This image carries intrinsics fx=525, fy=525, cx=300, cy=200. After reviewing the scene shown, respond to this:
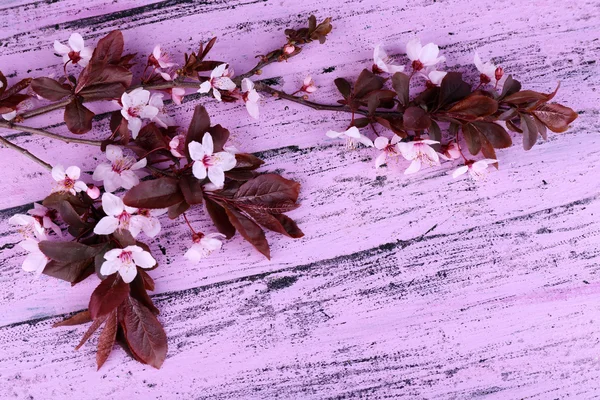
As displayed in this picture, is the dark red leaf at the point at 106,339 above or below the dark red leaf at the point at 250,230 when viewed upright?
below

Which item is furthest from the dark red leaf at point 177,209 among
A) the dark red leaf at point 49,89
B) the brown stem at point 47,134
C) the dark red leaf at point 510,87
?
the dark red leaf at point 510,87

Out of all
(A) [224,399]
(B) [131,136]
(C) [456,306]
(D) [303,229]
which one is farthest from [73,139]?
(C) [456,306]

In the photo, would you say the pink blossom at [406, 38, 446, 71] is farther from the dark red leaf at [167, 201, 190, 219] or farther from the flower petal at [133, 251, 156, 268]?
the flower petal at [133, 251, 156, 268]

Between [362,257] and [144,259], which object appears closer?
[144,259]

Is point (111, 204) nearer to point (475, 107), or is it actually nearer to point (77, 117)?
point (77, 117)

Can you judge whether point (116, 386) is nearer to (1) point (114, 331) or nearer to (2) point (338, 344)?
(1) point (114, 331)

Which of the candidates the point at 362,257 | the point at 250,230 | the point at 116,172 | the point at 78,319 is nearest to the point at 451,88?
the point at 362,257

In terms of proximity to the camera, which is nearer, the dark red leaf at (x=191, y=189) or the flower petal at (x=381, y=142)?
the dark red leaf at (x=191, y=189)

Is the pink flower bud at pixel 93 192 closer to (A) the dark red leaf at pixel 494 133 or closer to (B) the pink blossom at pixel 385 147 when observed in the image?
(B) the pink blossom at pixel 385 147
